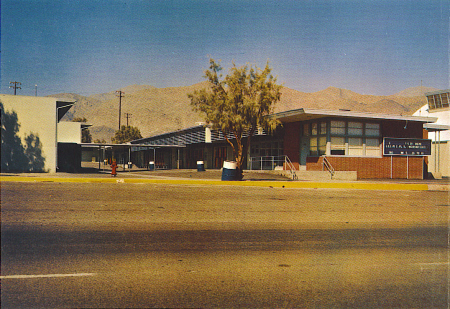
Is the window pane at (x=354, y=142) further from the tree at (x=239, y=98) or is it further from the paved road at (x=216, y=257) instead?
the paved road at (x=216, y=257)

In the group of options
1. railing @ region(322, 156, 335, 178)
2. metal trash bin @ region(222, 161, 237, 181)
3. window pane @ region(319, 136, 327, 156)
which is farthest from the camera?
window pane @ region(319, 136, 327, 156)

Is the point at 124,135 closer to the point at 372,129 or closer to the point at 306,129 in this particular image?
the point at 306,129

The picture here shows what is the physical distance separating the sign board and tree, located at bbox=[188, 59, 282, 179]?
1319 centimetres

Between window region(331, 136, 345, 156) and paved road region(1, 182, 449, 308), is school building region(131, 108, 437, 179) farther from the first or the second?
paved road region(1, 182, 449, 308)

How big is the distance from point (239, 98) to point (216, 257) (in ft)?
55.3

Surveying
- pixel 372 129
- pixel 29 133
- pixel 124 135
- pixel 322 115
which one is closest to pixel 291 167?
pixel 322 115

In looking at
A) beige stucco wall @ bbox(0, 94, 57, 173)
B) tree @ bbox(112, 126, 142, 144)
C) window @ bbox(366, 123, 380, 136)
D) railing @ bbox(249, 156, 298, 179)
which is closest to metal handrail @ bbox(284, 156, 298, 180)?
railing @ bbox(249, 156, 298, 179)

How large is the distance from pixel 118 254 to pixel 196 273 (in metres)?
1.49

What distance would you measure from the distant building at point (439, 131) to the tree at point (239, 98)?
19.8 meters

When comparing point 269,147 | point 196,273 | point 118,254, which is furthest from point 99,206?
point 269,147

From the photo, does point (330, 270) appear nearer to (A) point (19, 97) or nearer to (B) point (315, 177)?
(B) point (315, 177)

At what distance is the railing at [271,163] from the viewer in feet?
101

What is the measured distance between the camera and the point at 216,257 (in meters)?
5.69

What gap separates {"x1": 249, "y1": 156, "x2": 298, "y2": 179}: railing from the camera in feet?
101
